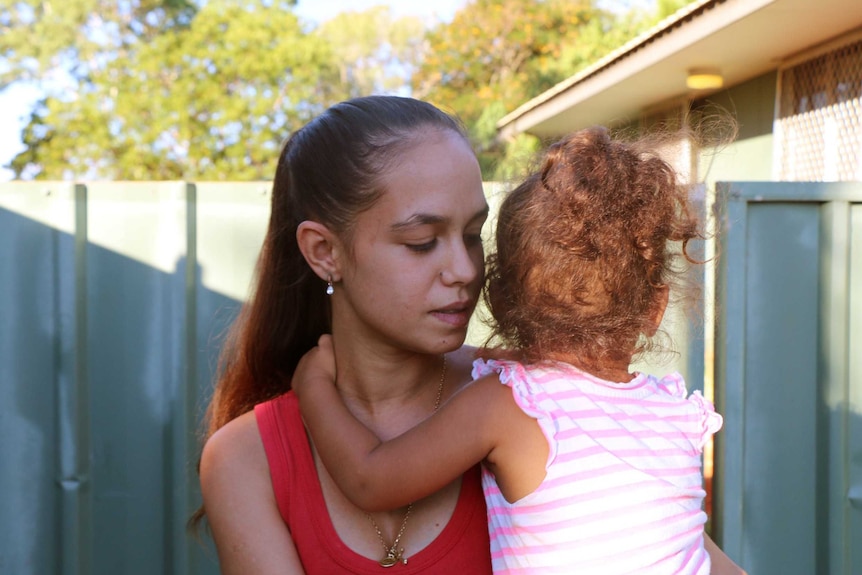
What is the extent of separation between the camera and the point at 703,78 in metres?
8.88

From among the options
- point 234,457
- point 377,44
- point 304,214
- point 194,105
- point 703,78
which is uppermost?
point 377,44

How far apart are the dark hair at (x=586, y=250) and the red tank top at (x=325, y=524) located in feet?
1.10

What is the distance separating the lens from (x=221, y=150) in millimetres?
27594

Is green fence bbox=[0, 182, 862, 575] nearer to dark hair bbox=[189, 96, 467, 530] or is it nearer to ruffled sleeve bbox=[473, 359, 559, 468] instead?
dark hair bbox=[189, 96, 467, 530]

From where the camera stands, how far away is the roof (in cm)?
682

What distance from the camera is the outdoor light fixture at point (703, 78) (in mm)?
8883

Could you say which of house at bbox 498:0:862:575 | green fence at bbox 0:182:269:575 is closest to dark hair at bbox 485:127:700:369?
house at bbox 498:0:862:575

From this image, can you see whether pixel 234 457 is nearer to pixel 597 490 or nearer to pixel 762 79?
pixel 597 490

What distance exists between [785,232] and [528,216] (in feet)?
4.19

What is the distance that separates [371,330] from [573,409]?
1.56ft

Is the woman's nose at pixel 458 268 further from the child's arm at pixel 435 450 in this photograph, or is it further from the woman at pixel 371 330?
the child's arm at pixel 435 450

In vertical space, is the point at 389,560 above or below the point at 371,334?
below

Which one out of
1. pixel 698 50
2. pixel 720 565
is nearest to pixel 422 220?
pixel 720 565

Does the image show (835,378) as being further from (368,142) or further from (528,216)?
(368,142)
